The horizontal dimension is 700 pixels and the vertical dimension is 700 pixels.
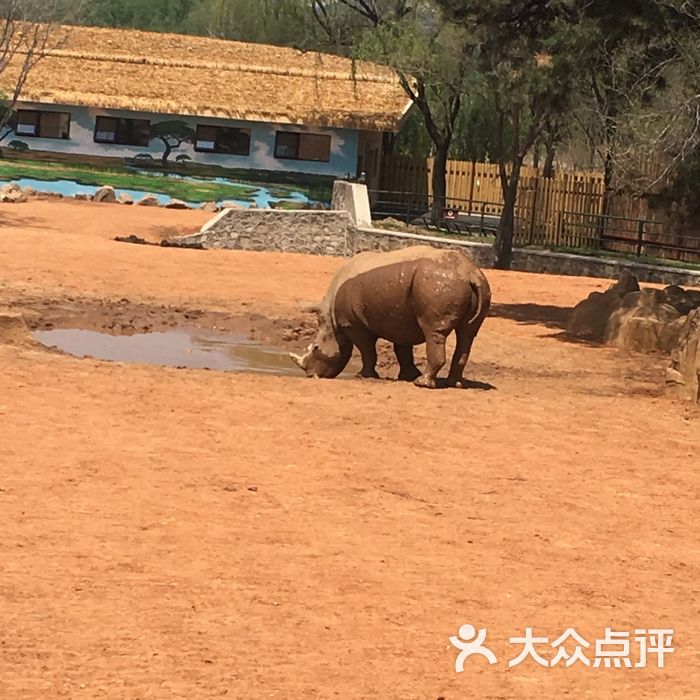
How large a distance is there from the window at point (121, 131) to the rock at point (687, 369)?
90.1 ft

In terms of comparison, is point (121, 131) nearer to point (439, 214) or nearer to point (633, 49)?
point (439, 214)

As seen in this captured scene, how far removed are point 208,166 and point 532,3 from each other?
1922 cm

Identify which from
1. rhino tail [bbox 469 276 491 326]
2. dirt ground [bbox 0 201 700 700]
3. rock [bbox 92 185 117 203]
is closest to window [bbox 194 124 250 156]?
rock [bbox 92 185 117 203]

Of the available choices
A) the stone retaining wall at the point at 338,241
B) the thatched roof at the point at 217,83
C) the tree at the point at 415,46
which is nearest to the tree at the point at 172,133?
the thatched roof at the point at 217,83

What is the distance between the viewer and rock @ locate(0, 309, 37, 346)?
1394 centimetres

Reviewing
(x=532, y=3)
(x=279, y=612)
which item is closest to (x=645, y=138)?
(x=532, y=3)

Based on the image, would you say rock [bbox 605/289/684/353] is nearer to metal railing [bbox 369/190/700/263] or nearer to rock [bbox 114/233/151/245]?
rock [bbox 114/233/151/245]

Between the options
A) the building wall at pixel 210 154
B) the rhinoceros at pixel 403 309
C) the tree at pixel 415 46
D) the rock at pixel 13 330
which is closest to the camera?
the rhinoceros at pixel 403 309

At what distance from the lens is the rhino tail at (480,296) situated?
43.9 ft

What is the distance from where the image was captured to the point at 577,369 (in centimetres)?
1650

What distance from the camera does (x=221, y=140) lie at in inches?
1565

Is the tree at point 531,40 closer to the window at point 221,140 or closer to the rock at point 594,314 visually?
the rock at point 594,314

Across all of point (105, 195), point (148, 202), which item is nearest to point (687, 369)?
point (148, 202)

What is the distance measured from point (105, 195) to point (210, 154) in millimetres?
3099
